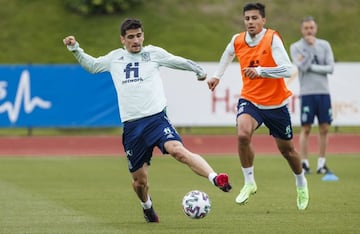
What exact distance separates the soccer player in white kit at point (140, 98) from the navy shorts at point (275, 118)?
1.40 meters

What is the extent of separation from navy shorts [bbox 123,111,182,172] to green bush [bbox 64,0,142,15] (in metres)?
27.4

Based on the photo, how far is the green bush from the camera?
3806 cm

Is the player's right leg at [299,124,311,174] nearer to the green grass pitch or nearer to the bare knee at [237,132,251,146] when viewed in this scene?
the green grass pitch

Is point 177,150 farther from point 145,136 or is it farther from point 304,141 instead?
point 304,141

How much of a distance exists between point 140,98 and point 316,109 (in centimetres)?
770

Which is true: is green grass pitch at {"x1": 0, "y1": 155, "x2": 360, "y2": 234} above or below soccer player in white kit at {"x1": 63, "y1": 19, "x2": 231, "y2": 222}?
below

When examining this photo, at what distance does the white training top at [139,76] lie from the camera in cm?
1091

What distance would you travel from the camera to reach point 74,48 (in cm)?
1119

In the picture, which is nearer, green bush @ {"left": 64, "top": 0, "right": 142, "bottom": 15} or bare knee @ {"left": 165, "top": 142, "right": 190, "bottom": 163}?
bare knee @ {"left": 165, "top": 142, "right": 190, "bottom": 163}

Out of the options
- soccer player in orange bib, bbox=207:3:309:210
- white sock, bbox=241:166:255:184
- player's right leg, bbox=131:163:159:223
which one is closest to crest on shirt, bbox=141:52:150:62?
player's right leg, bbox=131:163:159:223

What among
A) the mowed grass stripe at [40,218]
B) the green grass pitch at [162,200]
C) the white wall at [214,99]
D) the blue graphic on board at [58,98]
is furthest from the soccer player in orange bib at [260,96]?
the blue graphic on board at [58,98]

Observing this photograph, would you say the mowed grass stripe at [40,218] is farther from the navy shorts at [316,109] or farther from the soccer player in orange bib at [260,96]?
the navy shorts at [316,109]

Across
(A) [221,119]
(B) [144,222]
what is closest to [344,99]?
(A) [221,119]

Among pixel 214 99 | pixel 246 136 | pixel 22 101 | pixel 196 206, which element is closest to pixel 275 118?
pixel 246 136
